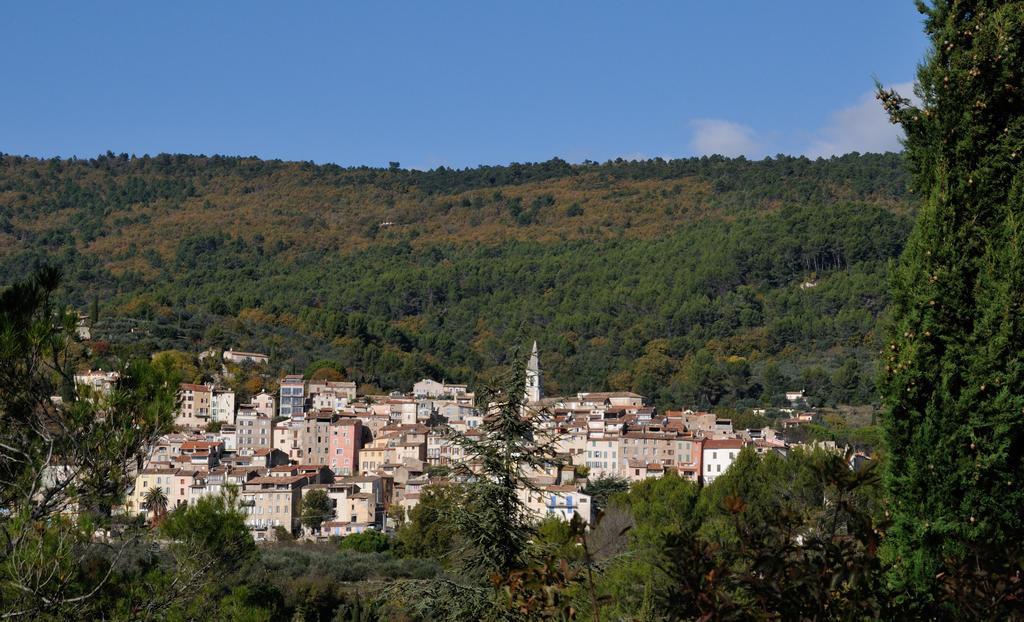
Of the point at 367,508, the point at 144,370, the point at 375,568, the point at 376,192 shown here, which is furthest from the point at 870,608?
the point at 376,192

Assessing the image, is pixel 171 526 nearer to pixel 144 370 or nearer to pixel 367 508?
pixel 144 370

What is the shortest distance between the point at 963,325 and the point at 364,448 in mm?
53841

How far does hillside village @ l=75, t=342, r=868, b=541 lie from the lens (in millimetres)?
46344

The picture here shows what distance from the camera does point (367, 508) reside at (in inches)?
1848

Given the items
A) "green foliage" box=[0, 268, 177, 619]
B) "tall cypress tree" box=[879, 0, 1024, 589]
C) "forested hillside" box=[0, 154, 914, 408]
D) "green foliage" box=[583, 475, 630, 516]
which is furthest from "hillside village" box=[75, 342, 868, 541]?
"tall cypress tree" box=[879, 0, 1024, 589]

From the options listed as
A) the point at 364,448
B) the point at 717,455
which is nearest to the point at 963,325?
the point at 717,455

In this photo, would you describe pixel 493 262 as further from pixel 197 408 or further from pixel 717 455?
pixel 717 455

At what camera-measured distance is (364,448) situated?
5872 centimetres

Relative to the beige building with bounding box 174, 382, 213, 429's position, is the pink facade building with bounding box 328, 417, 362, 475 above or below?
below

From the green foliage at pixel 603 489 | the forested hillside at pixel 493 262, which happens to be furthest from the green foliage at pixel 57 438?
the forested hillside at pixel 493 262

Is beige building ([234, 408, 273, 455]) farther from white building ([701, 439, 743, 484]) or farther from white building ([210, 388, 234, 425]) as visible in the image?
white building ([701, 439, 743, 484])

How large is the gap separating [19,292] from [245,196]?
159 m

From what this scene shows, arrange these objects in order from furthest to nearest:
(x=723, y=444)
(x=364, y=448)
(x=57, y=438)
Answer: (x=364, y=448) < (x=723, y=444) < (x=57, y=438)

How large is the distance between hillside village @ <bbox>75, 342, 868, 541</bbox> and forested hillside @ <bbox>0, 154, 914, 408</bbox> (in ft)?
22.9
